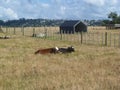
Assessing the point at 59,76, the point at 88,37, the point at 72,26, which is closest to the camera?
the point at 59,76

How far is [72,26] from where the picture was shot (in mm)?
64125

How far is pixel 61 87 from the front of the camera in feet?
33.6

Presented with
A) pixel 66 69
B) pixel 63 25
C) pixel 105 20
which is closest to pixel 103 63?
pixel 66 69

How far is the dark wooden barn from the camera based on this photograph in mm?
63787

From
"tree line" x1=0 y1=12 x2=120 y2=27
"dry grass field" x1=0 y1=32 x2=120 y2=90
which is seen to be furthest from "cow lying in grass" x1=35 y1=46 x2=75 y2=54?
"tree line" x1=0 y1=12 x2=120 y2=27

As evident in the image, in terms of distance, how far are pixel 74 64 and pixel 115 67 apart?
6.41 feet

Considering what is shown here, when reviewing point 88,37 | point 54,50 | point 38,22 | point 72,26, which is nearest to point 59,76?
point 54,50

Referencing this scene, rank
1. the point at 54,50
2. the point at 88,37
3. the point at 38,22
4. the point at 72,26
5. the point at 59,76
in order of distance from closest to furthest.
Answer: the point at 59,76 → the point at 54,50 → the point at 88,37 → the point at 72,26 → the point at 38,22

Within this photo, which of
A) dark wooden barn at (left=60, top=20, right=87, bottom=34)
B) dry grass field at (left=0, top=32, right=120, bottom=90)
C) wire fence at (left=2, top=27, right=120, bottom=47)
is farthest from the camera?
dark wooden barn at (left=60, top=20, right=87, bottom=34)

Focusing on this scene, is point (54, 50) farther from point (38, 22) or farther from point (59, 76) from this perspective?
point (38, 22)

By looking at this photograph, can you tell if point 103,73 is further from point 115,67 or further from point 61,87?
point 61,87

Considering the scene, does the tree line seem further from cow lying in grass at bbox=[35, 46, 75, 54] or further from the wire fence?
cow lying in grass at bbox=[35, 46, 75, 54]

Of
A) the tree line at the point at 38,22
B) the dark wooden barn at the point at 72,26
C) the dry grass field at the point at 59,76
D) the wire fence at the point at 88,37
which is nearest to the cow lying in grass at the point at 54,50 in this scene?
the dry grass field at the point at 59,76

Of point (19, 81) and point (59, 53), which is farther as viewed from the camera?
point (59, 53)
